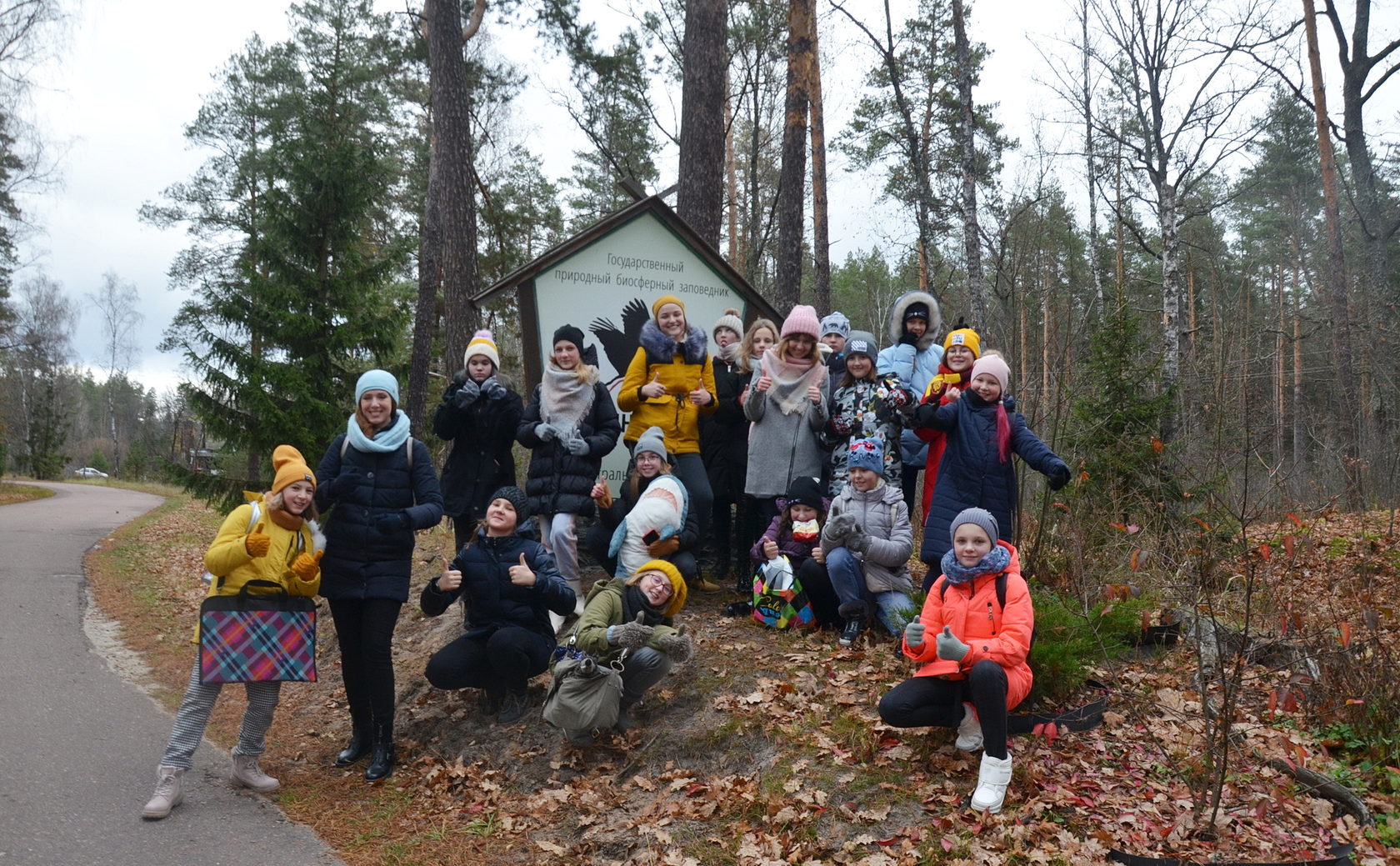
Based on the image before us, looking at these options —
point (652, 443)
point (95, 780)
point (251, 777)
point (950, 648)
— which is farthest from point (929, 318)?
point (95, 780)

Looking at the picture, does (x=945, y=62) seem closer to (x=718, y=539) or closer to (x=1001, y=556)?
(x=718, y=539)

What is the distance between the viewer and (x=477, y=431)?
6629 mm

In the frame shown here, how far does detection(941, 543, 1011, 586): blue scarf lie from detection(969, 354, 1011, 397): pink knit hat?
1334 mm

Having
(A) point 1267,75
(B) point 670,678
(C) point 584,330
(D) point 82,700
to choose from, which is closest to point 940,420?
(B) point 670,678

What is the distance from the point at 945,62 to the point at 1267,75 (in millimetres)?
7105

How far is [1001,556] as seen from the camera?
446 cm

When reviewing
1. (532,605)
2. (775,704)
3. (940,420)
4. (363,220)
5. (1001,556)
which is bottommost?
(775,704)

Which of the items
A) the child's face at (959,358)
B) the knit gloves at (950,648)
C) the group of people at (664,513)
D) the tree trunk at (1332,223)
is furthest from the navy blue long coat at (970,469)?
the tree trunk at (1332,223)

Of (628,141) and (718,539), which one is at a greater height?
(628,141)

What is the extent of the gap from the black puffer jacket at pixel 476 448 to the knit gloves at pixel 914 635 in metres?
3.31

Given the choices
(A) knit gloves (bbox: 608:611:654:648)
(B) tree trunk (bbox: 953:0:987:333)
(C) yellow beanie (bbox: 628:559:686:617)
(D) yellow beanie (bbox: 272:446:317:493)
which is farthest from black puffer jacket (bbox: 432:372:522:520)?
(B) tree trunk (bbox: 953:0:987:333)

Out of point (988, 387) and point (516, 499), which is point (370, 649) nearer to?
point (516, 499)

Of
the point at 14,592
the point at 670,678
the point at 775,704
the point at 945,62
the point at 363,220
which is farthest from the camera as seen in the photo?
the point at 945,62

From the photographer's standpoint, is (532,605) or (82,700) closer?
(532,605)
